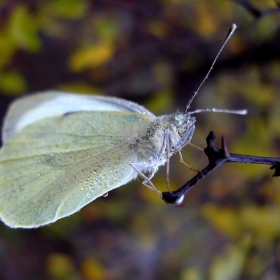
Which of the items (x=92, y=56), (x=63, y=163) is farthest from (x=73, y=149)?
(x=92, y=56)

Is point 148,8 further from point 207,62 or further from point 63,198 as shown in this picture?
point 63,198

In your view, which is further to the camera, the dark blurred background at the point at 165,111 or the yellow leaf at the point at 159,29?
the yellow leaf at the point at 159,29

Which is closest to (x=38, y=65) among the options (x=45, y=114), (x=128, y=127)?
(x=45, y=114)

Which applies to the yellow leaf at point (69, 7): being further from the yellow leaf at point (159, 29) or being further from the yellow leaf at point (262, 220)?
the yellow leaf at point (262, 220)

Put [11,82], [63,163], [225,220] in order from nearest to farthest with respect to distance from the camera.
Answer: [63,163] < [225,220] < [11,82]

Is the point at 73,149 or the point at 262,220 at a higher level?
the point at 73,149

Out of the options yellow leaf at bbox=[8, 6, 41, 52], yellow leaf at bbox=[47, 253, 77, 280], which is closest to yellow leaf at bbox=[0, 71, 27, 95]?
yellow leaf at bbox=[8, 6, 41, 52]

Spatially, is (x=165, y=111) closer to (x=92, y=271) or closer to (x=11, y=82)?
(x=11, y=82)

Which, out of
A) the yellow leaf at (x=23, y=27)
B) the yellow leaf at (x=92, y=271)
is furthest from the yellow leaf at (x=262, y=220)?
the yellow leaf at (x=23, y=27)

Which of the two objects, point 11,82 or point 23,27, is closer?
point 23,27
